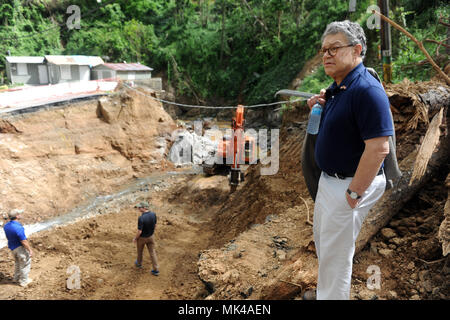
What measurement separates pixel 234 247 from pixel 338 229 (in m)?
3.14

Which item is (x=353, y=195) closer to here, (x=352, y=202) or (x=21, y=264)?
(x=352, y=202)

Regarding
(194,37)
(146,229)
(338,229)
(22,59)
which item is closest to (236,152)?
(146,229)

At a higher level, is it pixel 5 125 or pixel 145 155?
pixel 5 125

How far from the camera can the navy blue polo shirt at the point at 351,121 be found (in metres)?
1.89

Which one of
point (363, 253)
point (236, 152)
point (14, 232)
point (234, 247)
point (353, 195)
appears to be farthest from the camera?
point (236, 152)

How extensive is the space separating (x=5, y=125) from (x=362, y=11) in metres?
16.9

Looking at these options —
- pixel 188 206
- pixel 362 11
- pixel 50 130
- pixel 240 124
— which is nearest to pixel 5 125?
pixel 50 130

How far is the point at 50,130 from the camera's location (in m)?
12.2

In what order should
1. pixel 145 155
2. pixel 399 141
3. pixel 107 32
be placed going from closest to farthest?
pixel 399 141 → pixel 145 155 → pixel 107 32

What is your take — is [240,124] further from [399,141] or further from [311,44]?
[311,44]

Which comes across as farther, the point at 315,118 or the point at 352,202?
the point at 315,118

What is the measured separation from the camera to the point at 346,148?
6.82ft

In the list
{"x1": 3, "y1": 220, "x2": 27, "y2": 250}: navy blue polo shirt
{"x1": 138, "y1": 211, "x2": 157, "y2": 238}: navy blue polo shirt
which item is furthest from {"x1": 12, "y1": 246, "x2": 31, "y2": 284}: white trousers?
Answer: {"x1": 138, "y1": 211, "x2": 157, "y2": 238}: navy blue polo shirt

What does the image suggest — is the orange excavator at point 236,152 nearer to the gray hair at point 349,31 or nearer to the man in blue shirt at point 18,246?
the man in blue shirt at point 18,246
